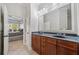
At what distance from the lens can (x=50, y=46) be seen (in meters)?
2.65

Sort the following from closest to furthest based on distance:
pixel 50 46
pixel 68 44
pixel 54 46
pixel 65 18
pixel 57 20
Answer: pixel 68 44
pixel 54 46
pixel 50 46
pixel 65 18
pixel 57 20

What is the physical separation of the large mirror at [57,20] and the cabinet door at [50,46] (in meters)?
0.29

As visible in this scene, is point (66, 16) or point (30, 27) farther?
point (66, 16)

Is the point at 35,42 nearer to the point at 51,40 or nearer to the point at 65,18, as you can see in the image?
the point at 51,40

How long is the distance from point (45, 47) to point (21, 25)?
79cm

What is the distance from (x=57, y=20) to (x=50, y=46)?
640 mm

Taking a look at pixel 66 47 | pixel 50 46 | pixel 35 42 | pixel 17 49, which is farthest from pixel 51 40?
pixel 17 49

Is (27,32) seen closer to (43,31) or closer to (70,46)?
(43,31)

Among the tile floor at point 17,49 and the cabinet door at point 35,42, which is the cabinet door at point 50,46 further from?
the tile floor at point 17,49

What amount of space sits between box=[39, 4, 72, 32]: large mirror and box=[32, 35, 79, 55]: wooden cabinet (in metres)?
0.26

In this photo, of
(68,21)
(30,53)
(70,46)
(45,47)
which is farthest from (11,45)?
(68,21)

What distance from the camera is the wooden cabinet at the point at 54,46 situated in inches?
82.0

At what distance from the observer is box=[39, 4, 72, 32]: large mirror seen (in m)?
2.74

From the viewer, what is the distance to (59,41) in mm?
2400
